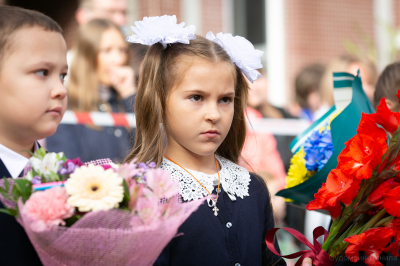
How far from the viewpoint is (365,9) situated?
976 centimetres

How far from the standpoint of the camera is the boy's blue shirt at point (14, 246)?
4.71 ft

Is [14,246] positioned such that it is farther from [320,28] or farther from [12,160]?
[320,28]

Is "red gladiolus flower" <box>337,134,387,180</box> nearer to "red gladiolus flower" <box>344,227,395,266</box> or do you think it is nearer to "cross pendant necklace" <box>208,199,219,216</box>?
"red gladiolus flower" <box>344,227,395,266</box>

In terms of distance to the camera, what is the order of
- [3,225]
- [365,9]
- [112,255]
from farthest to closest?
[365,9], [3,225], [112,255]

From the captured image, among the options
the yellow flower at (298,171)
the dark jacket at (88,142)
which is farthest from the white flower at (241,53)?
the dark jacket at (88,142)

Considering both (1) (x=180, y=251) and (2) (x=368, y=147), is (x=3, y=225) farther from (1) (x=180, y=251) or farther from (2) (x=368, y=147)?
(2) (x=368, y=147)

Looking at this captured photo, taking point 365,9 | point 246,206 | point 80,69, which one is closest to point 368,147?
point 246,206

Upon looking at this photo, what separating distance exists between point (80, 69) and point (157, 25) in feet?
6.45

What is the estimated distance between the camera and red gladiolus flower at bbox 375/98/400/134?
154cm

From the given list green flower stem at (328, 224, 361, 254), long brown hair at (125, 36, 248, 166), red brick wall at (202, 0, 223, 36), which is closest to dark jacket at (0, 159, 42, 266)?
long brown hair at (125, 36, 248, 166)

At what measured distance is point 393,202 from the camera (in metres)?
1.57

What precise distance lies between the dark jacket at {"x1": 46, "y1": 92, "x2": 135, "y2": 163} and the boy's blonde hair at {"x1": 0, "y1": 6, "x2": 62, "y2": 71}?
1.84 meters

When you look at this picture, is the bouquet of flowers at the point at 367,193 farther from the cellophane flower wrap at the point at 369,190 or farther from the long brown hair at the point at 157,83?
the long brown hair at the point at 157,83

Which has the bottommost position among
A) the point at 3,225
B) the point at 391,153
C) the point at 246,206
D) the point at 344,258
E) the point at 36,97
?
the point at 344,258
